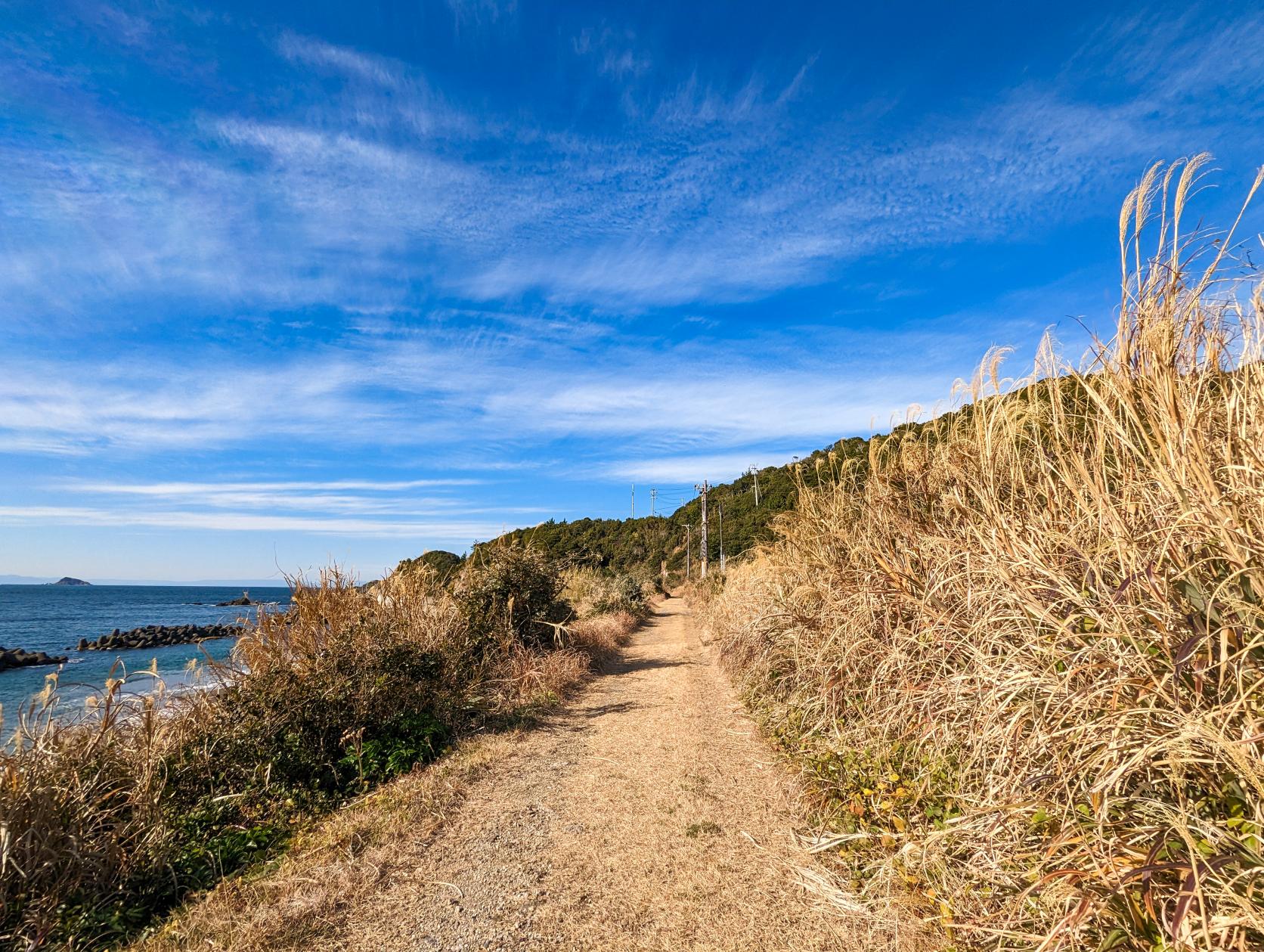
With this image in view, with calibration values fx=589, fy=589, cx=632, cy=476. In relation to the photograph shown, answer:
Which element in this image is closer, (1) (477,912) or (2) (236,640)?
(1) (477,912)

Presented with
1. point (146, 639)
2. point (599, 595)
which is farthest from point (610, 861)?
point (146, 639)

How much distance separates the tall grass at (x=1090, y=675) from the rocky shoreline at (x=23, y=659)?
29.2m

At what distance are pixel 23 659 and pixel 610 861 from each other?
3014cm

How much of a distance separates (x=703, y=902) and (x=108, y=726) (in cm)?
444

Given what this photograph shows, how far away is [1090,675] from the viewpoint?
232 centimetres

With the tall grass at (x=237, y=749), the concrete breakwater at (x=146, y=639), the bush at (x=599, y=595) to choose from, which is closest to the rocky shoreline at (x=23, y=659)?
the concrete breakwater at (x=146, y=639)

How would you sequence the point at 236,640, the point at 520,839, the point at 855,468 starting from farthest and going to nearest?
the point at 855,468 < the point at 236,640 < the point at 520,839

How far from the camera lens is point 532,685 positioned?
868cm

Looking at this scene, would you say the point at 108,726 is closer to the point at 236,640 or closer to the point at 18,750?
the point at 18,750

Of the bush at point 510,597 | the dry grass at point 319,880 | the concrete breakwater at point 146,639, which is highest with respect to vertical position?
the bush at point 510,597

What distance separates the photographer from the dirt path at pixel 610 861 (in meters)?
3.14

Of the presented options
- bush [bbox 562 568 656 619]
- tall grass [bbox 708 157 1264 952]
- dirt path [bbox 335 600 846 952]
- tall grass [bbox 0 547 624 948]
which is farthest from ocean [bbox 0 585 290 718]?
bush [bbox 562 568 656 619]

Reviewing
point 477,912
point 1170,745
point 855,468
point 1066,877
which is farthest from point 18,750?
point 855,468

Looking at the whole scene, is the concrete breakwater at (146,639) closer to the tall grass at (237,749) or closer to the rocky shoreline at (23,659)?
the rocky shoreline at (23,659)
